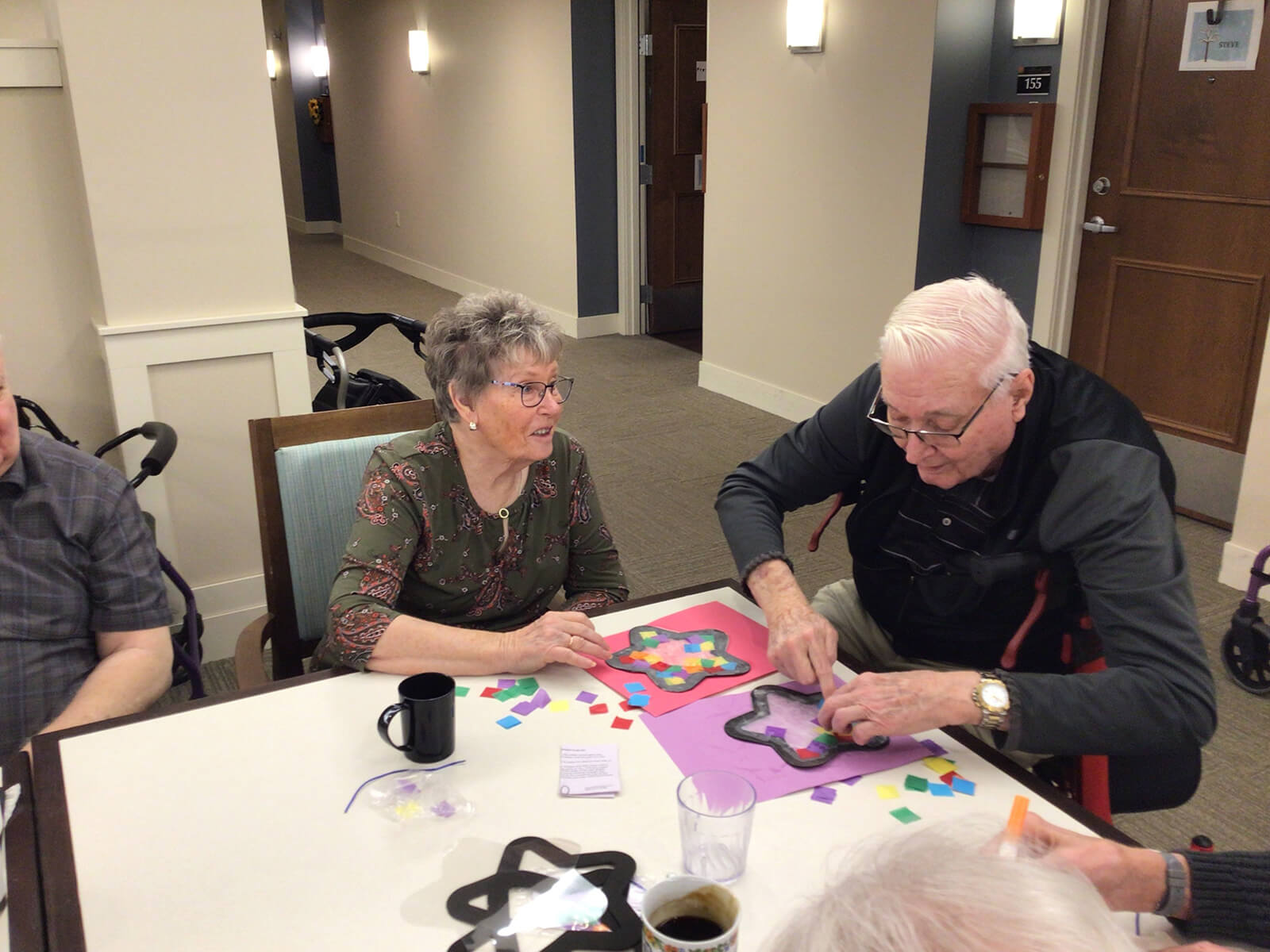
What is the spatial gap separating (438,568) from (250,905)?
30.8 inches

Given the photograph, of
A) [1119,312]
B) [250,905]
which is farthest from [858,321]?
[250,905]

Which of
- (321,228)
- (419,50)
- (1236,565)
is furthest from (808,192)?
(321,228)

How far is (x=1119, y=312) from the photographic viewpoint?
13.3 feet

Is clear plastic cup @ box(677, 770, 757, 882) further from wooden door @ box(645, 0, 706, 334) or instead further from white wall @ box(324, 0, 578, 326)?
white wall @ box(324, 0, 578, 326)

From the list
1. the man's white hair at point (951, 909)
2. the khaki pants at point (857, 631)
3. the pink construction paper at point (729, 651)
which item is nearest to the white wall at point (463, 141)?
the khaki pants at point (857, 631)

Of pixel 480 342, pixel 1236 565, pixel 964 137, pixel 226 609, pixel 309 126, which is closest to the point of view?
pixel 480 342

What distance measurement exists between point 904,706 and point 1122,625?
0.33 m

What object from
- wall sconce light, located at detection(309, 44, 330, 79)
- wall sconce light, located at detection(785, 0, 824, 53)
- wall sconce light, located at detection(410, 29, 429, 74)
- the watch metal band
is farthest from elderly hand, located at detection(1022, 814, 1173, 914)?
wall sconce light, located at detection(309, 44, 330, 79)

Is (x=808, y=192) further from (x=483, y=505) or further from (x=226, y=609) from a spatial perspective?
(x=483, y=505)

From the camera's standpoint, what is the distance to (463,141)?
7.99 meters

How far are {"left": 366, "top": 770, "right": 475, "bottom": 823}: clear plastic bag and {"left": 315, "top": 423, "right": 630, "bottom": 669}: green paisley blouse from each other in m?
0.32

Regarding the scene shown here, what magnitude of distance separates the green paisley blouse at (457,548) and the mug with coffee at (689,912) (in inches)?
29.3

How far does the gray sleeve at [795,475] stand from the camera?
72.0 inches

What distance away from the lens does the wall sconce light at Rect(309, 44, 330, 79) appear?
36.0ft
